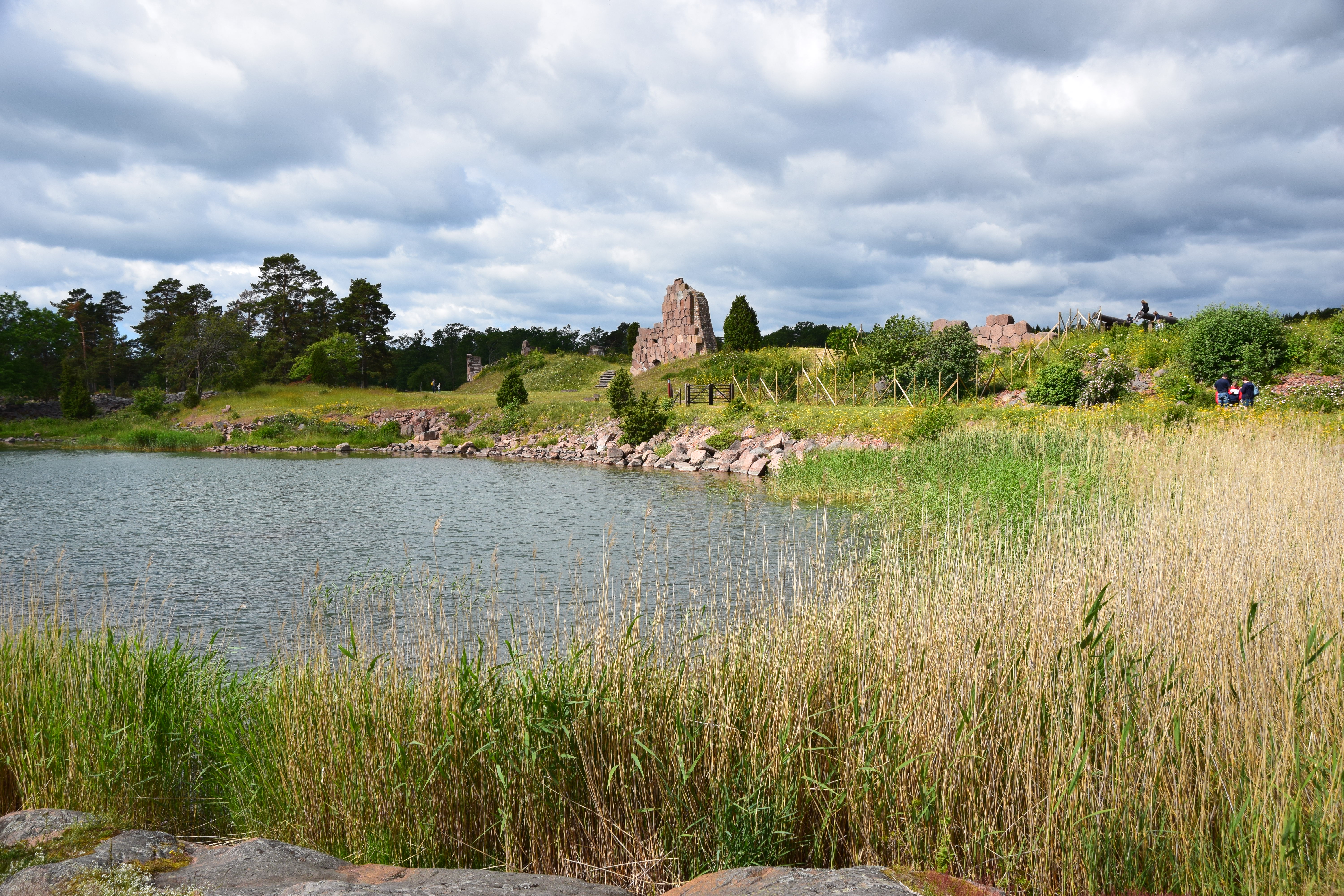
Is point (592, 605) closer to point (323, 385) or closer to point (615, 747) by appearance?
point (615, 747)

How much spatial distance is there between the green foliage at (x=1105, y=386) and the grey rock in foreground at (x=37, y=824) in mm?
21102

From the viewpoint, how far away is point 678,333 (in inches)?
1930

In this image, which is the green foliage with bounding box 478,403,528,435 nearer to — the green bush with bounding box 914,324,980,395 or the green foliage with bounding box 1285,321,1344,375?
the green bush with bounding box 914,324,980,395

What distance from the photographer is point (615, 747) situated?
3.36 m

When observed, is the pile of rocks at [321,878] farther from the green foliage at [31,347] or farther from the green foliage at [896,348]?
the green foliage at [31,347]

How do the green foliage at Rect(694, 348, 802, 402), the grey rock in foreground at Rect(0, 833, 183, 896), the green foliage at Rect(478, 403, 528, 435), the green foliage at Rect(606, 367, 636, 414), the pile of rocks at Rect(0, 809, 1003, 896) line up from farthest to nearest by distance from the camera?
the green foliage at Rect(478, 403, 528, 435)
the green foliage at Rect(606, 367, 636, 414)
the green foliage at Rect(694, 348, 802, 402)
the grey rock in foreground at Rect(0, 833, 183, 896)
the pile of rocks at Rect(0, 809, 1003, 896)

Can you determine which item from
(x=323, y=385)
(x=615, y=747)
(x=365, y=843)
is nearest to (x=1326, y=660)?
(x=615, y=747)

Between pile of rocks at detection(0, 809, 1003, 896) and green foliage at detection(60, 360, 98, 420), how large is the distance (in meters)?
53.6

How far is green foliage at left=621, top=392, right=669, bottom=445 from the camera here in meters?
29.8

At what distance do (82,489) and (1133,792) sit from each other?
73.7 feet

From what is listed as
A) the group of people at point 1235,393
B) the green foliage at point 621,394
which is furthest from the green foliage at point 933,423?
the green foliage at point 621,394

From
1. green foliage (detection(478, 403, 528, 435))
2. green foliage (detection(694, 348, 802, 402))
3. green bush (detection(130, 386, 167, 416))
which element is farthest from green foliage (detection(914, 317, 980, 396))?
green bush (detection(130, 386, 167, 416))

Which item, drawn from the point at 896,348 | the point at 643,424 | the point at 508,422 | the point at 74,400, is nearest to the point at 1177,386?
the point at 896,348

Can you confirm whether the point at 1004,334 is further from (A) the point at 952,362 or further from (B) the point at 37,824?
(B) the point at 37,824
